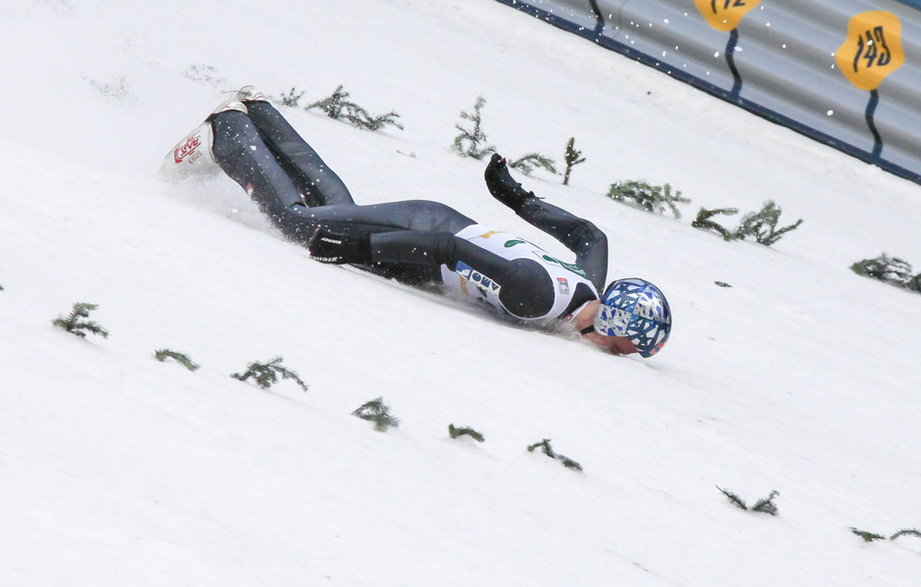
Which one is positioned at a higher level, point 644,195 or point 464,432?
point 644,195

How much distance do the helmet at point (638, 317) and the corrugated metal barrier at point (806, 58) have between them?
17.3ft

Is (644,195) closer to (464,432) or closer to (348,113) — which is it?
(348,113)

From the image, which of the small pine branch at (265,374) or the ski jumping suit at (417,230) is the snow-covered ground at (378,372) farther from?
the ski jumping suit at (417,230)

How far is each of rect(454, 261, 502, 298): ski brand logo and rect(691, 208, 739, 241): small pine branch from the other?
282 cm

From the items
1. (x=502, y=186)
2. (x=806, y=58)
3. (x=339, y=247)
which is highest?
(x=806, y=58)

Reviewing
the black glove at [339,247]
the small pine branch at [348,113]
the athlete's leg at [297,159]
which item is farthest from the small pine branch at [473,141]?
the black glove at [339,247]

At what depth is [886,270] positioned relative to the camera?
24.6 ft

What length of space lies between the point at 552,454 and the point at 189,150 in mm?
2669

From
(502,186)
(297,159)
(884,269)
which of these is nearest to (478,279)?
(502,186)

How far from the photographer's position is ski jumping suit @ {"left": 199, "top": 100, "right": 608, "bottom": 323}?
473cm

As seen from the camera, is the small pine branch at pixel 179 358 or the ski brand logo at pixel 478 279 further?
the ski brand logo at pixel 478 279

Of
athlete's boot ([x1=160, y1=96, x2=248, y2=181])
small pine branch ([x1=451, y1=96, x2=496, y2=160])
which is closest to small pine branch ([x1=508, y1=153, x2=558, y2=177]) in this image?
small pine branch ([x1=451, y1=96, x2=496, y2=160])

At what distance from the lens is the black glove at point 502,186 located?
18.0 ft

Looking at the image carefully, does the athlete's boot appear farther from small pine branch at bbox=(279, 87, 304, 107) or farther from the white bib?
small pine branch at bbox=(279, 87, 304, 107)
